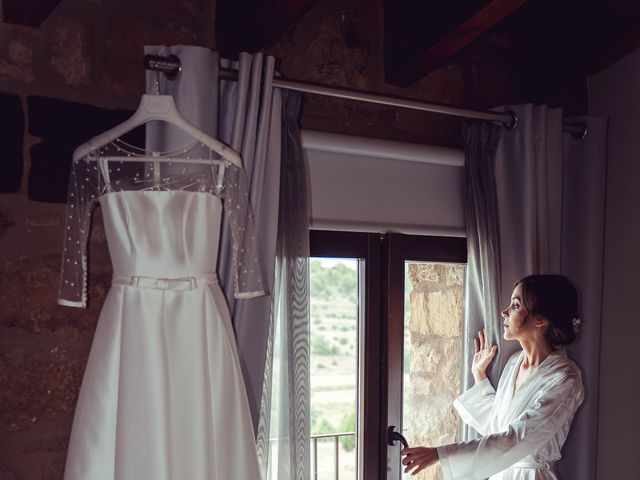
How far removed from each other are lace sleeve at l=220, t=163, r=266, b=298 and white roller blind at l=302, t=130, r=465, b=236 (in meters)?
0.43

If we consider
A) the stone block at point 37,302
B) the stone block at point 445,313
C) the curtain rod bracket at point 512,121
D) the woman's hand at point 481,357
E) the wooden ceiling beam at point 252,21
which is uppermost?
the wooden ceiling beam at point 252,21

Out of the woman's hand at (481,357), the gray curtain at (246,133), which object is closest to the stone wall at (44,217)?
the gray curtain at (246,133)

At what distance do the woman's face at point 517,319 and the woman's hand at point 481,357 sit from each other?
158 millimetres

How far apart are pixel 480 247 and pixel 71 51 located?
1.45 meters

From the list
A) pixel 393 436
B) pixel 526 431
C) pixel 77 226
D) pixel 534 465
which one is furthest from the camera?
pixel 393 436

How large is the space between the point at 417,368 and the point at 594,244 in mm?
830

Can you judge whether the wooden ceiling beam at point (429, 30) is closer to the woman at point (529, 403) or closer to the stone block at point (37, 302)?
the woman at point (529, 403)

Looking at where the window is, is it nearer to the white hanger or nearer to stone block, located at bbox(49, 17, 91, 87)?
the white hanger

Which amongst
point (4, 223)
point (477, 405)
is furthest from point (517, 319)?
point (4, 223)

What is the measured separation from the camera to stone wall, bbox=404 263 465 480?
7.85ft

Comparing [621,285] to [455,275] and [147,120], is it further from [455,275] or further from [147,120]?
[147,120]

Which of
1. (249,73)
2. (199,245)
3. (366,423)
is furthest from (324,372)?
(249,73)

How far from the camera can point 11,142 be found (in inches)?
67.6

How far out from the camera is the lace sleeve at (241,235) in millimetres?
1688
